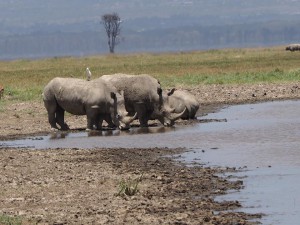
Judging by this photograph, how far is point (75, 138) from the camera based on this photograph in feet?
86.0

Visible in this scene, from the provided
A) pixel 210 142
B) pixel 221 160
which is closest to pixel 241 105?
pixel 210 142

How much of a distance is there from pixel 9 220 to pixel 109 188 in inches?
132

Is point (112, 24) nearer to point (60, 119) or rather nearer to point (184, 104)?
point (184, 104)

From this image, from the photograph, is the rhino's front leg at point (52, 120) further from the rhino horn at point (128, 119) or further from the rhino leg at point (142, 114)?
the rhino leg at point (142, 114)

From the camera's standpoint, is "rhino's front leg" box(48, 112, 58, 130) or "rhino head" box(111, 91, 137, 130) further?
"rhino's front leg" box(48, 112, 58, 130)

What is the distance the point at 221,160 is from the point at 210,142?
11.1 ft

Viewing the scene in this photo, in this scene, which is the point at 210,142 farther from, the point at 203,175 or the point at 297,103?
the point at 297,103

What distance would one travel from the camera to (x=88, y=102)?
91.9ft

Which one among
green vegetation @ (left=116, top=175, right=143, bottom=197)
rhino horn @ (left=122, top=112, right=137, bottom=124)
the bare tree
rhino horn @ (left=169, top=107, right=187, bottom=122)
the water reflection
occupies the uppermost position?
green vegetation @ (left=116, top=175, right=143, bottom=197)

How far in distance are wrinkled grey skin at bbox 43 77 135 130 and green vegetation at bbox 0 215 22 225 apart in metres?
13.8

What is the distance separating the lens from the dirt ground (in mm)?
14477

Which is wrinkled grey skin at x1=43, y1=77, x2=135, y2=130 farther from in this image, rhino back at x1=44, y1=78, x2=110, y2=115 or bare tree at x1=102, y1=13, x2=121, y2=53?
bare tree at x1=102, y1=13, x2=121, y2=53

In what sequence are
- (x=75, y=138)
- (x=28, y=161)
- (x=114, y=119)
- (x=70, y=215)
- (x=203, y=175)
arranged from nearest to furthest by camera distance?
(x=70, y=215) → (x=203, y=175) → (x=28, y=161) → (x=75, y=138) → (x=114, y=119)

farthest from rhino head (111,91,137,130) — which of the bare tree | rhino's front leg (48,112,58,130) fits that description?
the bare tree
